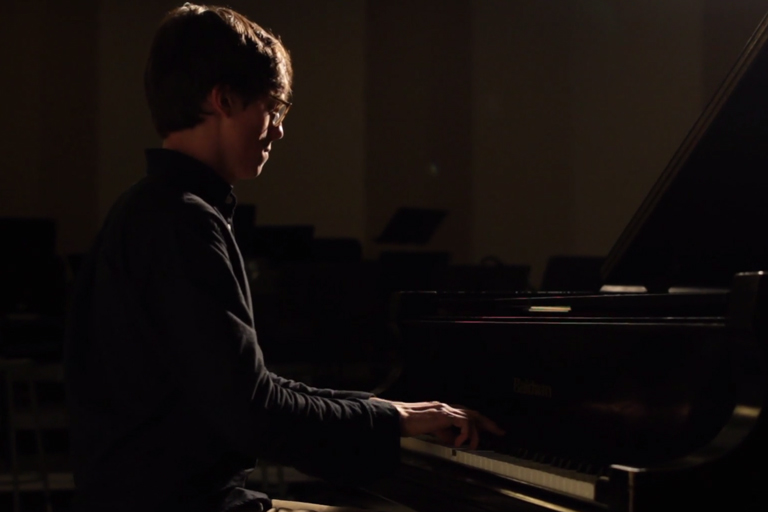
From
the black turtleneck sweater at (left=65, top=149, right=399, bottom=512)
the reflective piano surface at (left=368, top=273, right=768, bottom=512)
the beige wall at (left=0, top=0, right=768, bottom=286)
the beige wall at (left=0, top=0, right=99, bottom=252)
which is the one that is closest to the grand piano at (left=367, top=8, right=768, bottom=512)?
the reflective piano surface at (left=368, top=273, right=768, bottom=512)

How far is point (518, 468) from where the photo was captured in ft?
4.97

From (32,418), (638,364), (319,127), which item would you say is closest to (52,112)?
(319,127)

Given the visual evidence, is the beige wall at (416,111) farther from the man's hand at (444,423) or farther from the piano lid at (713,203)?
the man's hand at (444,423)

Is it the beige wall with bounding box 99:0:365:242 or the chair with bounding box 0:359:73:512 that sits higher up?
the beige wall with bounding box 99:0:365:242

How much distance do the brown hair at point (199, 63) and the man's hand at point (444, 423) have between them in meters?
0.58

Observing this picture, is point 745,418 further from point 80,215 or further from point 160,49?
point 80,215

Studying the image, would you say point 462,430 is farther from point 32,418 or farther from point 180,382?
point 32,418

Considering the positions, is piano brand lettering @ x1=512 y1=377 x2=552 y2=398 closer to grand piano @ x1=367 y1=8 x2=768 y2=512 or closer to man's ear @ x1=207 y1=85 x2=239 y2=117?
grand piano @ x1=367 y1=8 x2=768 y2=512

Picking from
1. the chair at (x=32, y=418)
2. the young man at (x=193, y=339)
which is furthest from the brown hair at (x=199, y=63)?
the chair at (x=32, y=418)

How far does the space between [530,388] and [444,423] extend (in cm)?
26

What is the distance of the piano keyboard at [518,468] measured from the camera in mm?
1365

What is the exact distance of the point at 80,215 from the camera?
7.46 m

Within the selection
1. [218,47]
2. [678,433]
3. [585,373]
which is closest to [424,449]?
[585,373]

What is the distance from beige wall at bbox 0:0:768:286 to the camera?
24.1 ft
